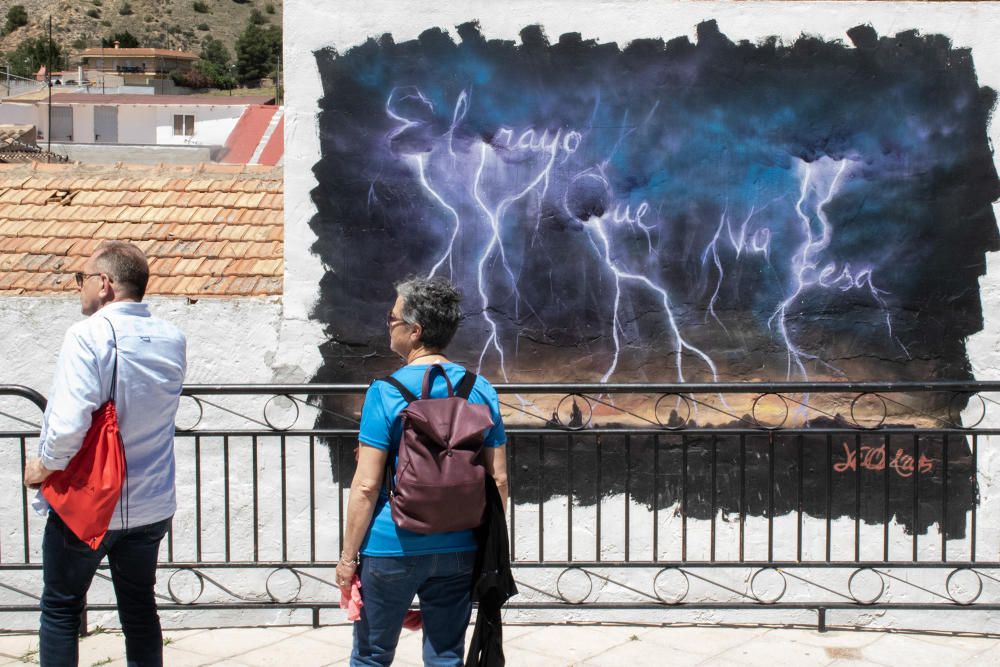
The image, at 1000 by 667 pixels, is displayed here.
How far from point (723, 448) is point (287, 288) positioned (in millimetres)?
2734

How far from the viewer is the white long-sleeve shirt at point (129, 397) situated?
353 cm

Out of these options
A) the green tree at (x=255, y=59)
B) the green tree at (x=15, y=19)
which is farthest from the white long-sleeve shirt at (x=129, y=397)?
the green tree at (x=15, y=19)

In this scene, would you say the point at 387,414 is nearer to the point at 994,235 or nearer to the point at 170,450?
the point at 170,450

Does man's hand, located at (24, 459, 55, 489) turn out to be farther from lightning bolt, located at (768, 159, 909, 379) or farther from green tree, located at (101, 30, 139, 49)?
green tree, located at (101, 30, 139, 49)

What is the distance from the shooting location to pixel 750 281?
6246mm

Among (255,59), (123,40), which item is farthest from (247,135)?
(123,40)

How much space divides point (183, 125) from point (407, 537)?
43.2 meters

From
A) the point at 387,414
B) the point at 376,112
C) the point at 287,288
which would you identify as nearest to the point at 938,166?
the point at 376,112

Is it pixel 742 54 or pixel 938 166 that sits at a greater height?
pixel 742 54

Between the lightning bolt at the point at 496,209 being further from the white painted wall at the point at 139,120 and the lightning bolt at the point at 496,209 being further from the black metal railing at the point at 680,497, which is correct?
the white painted wall at the point at 139,120

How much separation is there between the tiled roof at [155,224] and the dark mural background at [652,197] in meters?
0.71

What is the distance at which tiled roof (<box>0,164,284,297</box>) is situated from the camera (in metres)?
6.45
